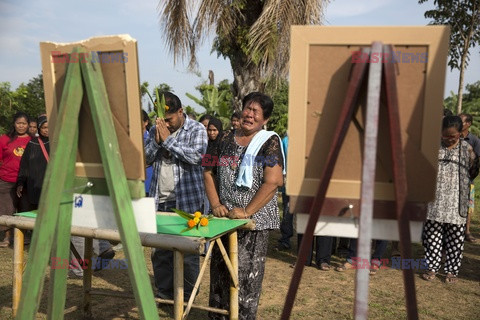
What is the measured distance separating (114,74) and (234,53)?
304 inches

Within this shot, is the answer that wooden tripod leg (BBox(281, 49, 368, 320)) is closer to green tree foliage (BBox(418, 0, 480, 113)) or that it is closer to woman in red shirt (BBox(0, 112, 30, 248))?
woman in red shirt (BBox(0, 112, 30, 248))

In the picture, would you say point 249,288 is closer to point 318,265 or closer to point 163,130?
point 163,130

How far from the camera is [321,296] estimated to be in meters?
4.57

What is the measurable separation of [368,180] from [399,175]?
0.49 ft

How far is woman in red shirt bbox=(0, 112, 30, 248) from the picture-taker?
6152 mm

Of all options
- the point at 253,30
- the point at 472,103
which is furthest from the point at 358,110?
the point at 472,103

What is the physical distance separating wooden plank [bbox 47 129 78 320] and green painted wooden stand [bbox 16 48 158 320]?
0.07m

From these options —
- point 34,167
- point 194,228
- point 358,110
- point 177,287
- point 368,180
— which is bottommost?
point 177,287

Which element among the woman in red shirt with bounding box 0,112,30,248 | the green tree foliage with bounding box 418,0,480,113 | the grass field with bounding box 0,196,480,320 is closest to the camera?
the grass field with bounding box 0,196,480,320

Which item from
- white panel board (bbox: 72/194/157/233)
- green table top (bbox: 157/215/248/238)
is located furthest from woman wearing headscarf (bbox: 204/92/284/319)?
white panel board (bbox: 72/194/157/233)

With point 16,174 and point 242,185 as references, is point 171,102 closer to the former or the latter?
point 242,185

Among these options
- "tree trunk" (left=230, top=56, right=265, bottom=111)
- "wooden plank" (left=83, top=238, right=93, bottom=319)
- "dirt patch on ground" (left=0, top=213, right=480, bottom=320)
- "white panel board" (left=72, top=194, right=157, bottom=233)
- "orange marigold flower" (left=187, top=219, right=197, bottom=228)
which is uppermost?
"tree trunk" (left=230, top=56, right=265, bottom=111)

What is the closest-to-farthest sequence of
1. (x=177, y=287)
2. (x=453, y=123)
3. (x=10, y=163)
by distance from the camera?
(x=177, y=287) → (x=453, y=123) → (x=10, y=163)

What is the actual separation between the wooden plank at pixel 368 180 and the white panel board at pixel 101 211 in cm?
88
